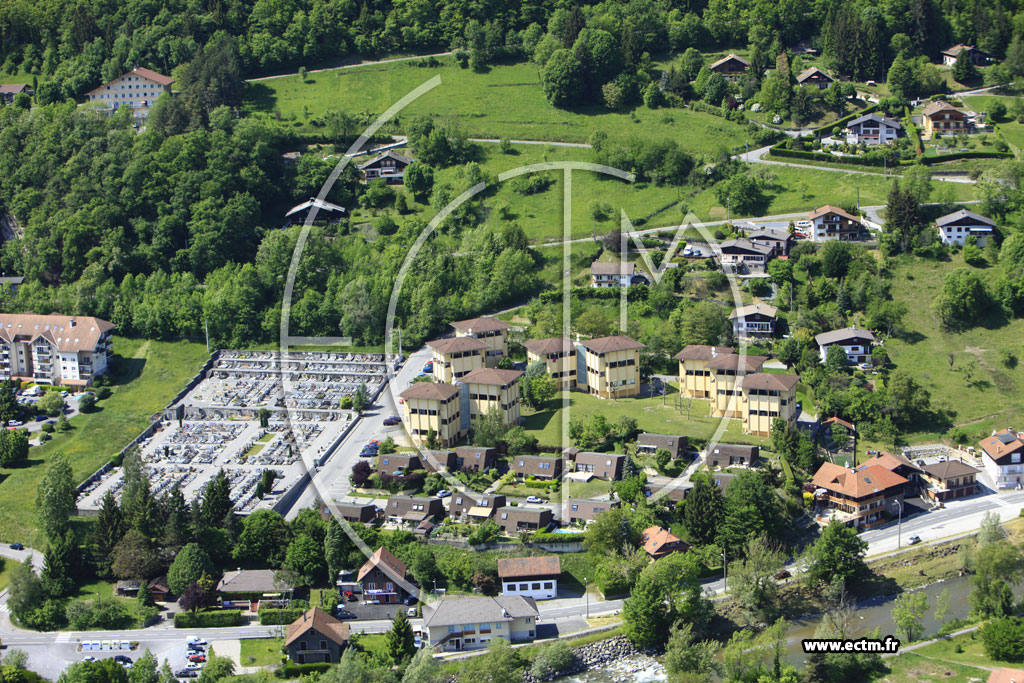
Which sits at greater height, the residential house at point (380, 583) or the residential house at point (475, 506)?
the residential house at point (475, 506)

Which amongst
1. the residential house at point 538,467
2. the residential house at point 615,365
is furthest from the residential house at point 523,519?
the residential house at point 615,365

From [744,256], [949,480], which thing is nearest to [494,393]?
[744,256]

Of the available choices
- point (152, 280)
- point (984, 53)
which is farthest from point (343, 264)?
point (984, 53)

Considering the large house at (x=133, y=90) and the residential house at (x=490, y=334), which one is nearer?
the residential house at (x=490, y=334)

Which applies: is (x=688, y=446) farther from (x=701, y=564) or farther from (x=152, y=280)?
(x=152, y=280)

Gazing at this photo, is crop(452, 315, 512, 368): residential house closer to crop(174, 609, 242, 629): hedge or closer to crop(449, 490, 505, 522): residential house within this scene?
crop(449, 490, 505, 522): residential house

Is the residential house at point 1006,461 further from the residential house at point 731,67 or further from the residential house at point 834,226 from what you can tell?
the residential house at point 731,67

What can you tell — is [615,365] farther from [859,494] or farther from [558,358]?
[859,494]
